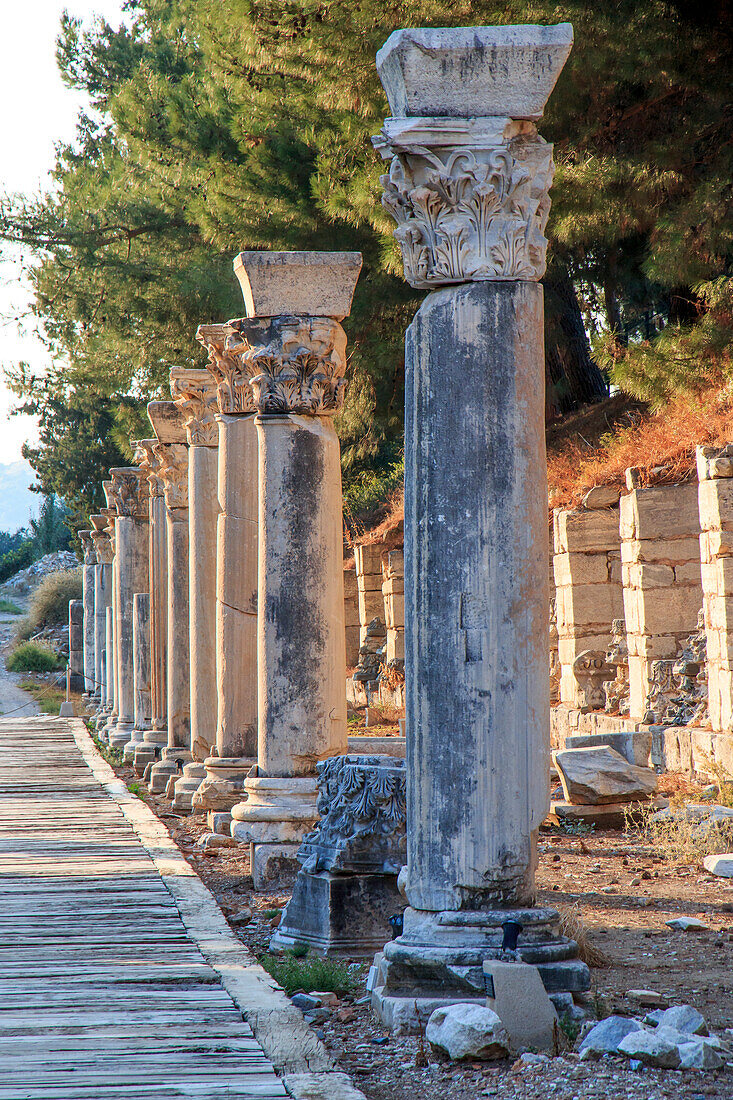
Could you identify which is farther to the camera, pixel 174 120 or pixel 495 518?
pixel 174 120

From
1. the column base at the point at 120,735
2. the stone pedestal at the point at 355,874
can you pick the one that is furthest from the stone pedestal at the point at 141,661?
the stone pedestal at the point at 355,874

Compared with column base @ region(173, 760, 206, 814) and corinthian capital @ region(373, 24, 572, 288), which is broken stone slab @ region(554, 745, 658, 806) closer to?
column base @ region(173, 760, 206, 814)

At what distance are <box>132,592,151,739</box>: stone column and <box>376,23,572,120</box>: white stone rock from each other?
44.3 ft

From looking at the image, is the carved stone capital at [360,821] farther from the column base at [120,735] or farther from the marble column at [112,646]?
the marble column at [112,646]

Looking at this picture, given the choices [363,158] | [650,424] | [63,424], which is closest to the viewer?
[363,158]

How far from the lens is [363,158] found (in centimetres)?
1255

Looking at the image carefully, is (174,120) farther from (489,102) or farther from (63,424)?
(63,424)

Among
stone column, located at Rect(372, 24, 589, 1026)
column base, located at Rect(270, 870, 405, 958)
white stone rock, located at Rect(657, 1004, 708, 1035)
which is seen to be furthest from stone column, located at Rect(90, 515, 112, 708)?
white stone rock, located at Rect(657, 1004, 708, 1035)

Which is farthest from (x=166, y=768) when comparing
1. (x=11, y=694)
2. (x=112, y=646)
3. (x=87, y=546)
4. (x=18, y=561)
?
(x=18, y=561)

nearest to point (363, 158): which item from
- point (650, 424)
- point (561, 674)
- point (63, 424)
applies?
point (650, 424)

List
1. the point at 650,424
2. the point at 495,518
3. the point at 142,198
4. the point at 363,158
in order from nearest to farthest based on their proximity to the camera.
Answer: the point at 495,518 → the point at 363,158 → the point at 650,424 → the point at 142,198

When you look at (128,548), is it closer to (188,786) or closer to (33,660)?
(188,786)

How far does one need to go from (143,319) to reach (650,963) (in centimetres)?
1534

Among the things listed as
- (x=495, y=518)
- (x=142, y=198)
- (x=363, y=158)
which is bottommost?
(x=495, y=518)
